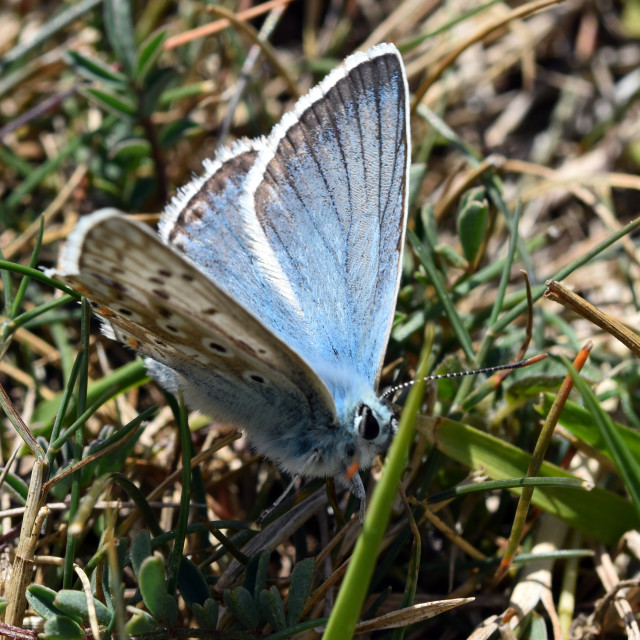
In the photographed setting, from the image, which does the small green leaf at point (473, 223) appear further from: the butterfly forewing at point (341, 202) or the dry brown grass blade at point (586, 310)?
the dry brown grass blade at point (586, 310)

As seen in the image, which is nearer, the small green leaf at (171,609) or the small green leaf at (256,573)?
the small green leaf at (171,609)

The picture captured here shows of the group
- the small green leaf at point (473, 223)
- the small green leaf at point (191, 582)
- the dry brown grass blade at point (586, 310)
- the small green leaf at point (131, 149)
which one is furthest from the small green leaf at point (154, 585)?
the small green leaf at point (131, 149)

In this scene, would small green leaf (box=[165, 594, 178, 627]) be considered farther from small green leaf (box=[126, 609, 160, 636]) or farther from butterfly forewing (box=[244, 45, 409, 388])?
butterfly forewing (box=[244, 45, 409, 388])

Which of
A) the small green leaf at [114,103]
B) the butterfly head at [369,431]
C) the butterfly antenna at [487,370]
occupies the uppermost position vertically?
the small green leaf at [114,103]

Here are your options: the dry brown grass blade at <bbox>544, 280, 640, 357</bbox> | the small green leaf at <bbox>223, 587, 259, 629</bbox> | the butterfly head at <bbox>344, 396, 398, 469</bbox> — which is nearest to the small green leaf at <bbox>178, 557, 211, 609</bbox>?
the small green leaf at <bbox>223, 587, 259, 629</bbox>

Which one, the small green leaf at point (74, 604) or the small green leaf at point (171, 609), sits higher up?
the small green leaf at point (74, 604)

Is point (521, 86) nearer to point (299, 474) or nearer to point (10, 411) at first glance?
point (299, 474)
